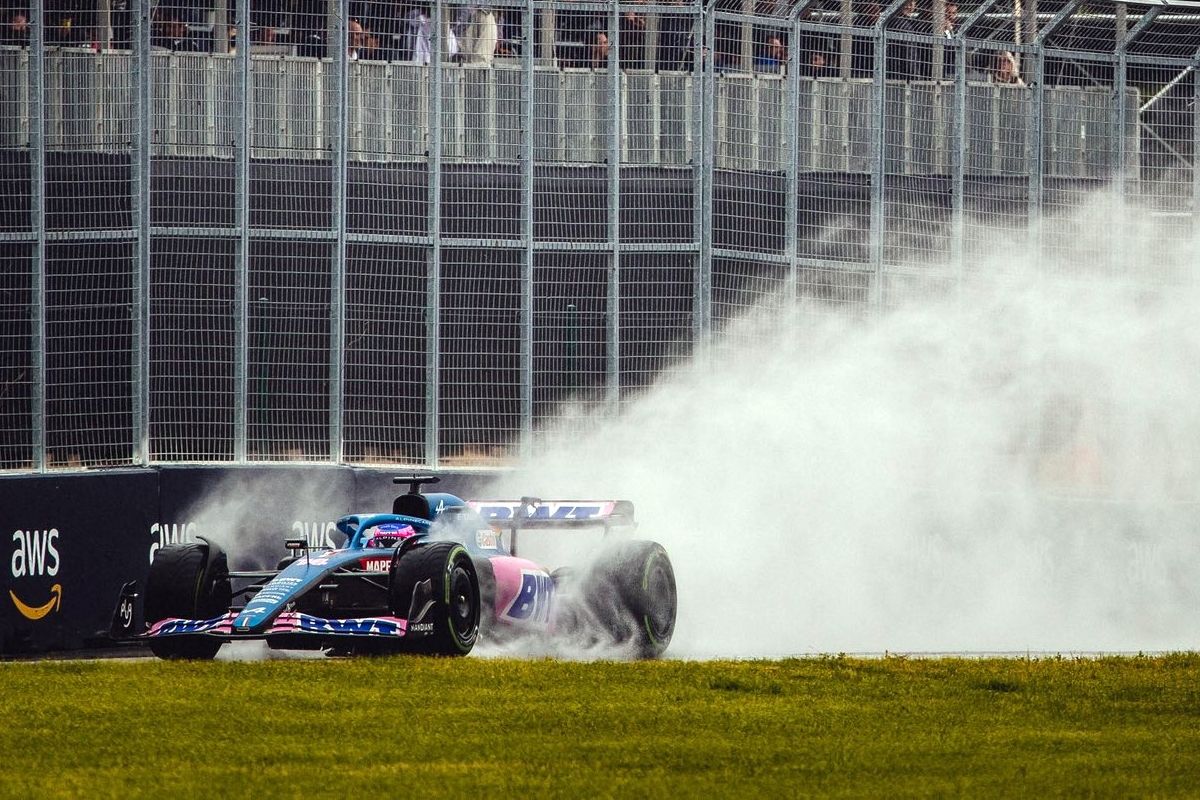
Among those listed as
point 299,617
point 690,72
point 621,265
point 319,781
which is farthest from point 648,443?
point 319,781

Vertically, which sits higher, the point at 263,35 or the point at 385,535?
the point at 263,35

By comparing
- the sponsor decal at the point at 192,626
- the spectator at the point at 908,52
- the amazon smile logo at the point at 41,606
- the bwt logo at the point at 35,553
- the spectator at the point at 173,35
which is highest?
the spectator at the point at 908,52

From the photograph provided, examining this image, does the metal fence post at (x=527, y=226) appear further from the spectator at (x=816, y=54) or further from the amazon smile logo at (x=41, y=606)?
the amazon smile logo at (x=41, y=606)

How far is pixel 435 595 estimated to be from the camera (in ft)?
52.2

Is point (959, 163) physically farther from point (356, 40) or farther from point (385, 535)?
point (385, 535)

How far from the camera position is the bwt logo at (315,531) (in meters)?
22.5

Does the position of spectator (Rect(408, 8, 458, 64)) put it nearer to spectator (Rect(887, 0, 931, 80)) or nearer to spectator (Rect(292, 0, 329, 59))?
spectator (Rect(292, 0, 329, 59))

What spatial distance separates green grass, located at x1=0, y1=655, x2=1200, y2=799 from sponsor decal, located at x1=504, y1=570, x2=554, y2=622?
2.25 meters

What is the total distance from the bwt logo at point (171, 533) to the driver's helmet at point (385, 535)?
16.4ft

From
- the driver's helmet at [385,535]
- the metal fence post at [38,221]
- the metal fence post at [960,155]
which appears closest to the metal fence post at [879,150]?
the metal fence post at [960,155]

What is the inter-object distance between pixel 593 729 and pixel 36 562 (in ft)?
35.0

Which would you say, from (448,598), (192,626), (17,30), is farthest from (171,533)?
(448,598)

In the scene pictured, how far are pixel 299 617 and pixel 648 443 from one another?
28.0 ft

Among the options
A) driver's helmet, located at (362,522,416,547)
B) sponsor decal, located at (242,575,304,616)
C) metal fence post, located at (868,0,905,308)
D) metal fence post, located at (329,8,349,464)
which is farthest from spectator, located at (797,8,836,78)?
sponsor decal, located at (242,575,304,616)
